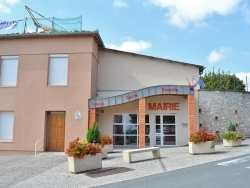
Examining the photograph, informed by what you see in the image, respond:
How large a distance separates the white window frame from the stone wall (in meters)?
12.9

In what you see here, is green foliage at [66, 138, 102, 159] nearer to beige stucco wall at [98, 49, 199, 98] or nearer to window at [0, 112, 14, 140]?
window at [0, 112, 14, 140]

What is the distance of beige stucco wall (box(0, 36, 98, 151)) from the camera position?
1672cm

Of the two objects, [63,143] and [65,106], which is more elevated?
[65,106]

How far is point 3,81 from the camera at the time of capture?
58.1ft

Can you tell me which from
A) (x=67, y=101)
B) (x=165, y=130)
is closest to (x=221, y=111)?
(x=165, y=130)

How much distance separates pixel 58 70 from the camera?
17.4 m

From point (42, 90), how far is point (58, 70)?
162 centimetres

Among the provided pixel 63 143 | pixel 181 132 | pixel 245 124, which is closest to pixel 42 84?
pixel 63 143

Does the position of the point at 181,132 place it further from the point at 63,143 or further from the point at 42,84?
the point at 42,84

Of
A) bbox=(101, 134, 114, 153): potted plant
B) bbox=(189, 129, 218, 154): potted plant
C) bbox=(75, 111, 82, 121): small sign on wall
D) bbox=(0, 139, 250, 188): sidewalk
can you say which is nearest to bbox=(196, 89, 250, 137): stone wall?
bbox=(189, 129, 218, 154): potted plant

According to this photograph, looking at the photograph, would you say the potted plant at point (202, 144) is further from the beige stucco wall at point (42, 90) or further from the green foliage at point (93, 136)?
the beige stucco wall at point (42, 90)

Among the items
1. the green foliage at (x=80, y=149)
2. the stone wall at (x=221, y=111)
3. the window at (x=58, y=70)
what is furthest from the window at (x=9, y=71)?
the stone wall at (x=221, y=111)

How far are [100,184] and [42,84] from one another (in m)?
10.4

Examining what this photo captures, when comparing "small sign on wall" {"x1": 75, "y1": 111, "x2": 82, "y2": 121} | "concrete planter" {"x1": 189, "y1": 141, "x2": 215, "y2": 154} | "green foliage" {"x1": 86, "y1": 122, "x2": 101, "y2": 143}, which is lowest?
"concrete planter" {"x1": 189, "y1": 141, "x2": 215, "y2": 154}
